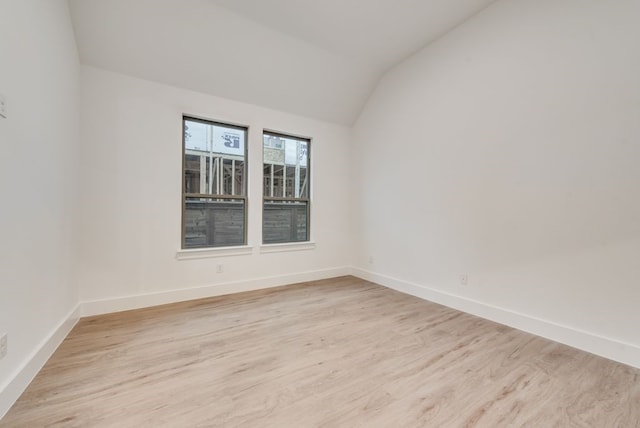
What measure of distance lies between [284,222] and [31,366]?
114 inches

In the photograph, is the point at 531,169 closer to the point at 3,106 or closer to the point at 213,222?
the point at 213,222

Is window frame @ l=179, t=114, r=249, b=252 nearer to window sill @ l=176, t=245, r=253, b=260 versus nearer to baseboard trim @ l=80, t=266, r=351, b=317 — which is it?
window sill @ l=176, t=245, r=253, b=260

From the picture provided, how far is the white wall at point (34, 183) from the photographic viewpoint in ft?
4.75

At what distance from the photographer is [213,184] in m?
3.45

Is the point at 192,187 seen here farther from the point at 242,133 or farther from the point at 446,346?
the point at 446,346

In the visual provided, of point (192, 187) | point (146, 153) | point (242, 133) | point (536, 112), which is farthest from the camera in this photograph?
point (242, 133)

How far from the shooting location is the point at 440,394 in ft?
5.24

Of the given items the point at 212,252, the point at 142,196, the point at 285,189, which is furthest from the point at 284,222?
the point at 142,196

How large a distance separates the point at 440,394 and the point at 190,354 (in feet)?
5.88

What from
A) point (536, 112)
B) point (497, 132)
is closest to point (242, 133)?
point (497, 132)

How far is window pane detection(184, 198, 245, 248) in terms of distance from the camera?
3320 millimetres

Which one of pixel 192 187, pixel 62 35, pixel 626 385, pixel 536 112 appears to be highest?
pixel 62 35

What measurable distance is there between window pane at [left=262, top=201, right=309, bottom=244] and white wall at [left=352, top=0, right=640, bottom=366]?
60.8 inches

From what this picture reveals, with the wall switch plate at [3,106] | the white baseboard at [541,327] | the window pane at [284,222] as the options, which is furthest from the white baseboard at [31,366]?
the white baseboard at [541,327]
